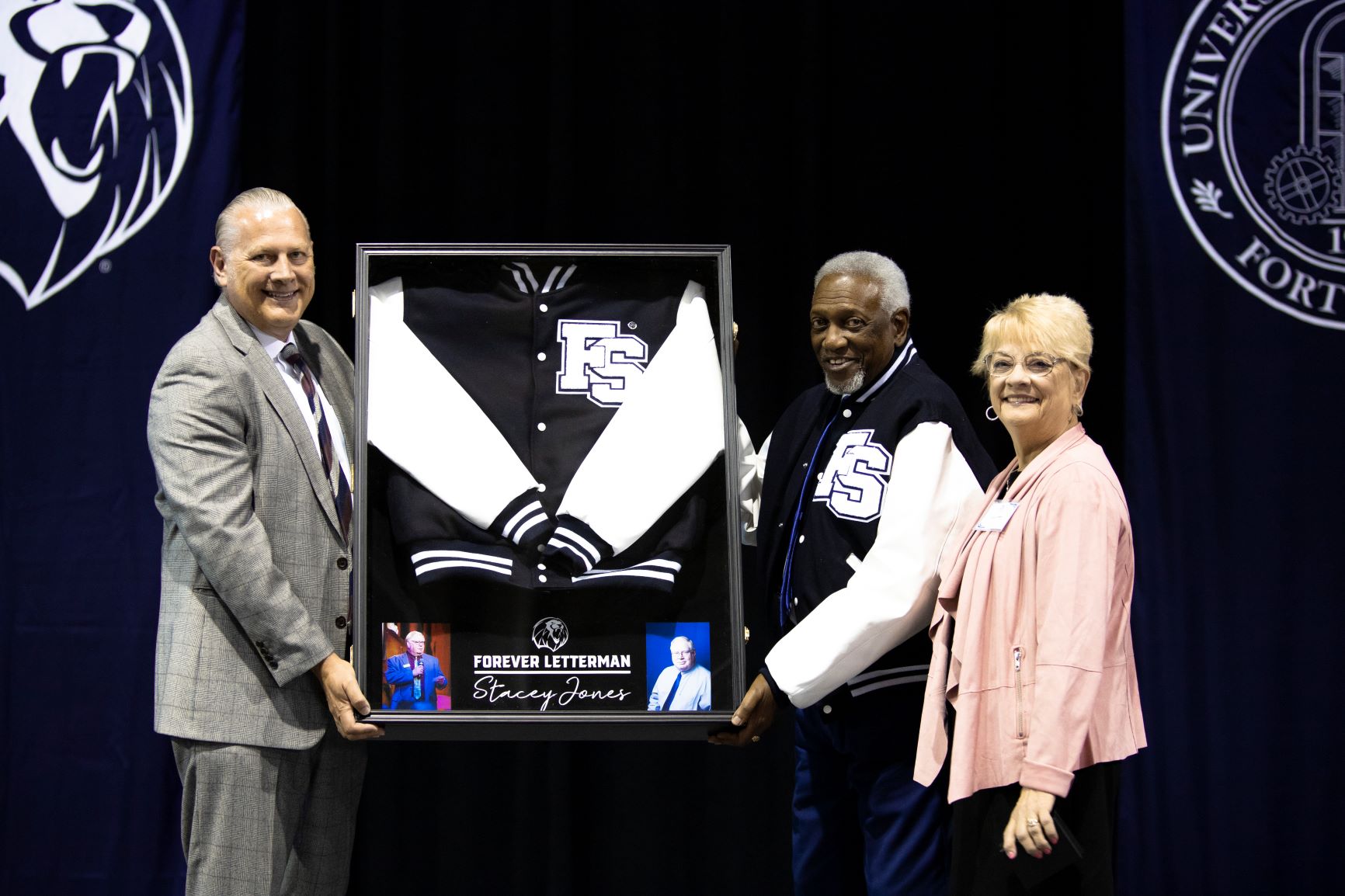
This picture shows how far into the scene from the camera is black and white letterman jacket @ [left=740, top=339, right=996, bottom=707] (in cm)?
269

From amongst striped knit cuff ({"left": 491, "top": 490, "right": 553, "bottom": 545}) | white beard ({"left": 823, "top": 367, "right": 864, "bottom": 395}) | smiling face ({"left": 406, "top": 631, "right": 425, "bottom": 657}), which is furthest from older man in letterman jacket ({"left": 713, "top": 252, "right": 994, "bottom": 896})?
smiling face ({"left": 406, "top": 631, "right": 425, "bottom": 657})

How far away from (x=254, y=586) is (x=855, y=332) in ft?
4.68

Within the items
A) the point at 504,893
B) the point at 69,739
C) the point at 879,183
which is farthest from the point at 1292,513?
the point at 69,739

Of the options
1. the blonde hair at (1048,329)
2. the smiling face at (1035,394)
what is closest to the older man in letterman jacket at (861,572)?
the smiling face at (1035,394)

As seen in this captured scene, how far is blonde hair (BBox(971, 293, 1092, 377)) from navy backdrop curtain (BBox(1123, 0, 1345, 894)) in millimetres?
1442

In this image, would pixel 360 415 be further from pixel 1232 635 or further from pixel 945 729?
pixel 1232 635

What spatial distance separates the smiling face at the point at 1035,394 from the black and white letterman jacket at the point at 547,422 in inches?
26.5

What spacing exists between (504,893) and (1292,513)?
103 inches

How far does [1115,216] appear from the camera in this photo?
3.95 m

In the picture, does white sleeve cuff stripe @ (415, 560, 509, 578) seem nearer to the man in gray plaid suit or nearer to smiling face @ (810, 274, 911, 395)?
the man in gray plaid suit

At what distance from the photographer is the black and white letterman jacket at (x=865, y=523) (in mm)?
2689

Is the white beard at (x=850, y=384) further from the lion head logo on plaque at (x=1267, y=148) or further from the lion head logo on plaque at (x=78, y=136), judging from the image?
the lion head logo on plaque at (x=78, y=136)

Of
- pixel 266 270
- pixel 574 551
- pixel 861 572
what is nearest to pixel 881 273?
pixel 861 572

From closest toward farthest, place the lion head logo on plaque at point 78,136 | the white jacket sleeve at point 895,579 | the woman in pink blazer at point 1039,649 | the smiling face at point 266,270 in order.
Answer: the woman in pink blazer at point 1039,649 < the white jacket sleeve at point 895,579 < the smiling face at point 266,270 < the lion head logo on plaque at point 78,136
